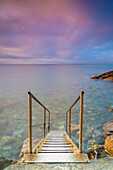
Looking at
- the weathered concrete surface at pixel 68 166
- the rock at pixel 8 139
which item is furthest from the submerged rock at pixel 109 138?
the rock at pixel 8 139

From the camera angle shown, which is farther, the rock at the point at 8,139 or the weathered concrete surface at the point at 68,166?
the rock at the point at 8,139

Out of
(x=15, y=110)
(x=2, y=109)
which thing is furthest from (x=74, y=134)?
(x=2, y=109)

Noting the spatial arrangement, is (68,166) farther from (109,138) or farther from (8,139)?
(8,139)

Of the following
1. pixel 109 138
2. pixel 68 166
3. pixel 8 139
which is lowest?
pixel 8 139

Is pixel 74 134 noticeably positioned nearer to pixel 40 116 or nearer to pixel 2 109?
pixel 40 116

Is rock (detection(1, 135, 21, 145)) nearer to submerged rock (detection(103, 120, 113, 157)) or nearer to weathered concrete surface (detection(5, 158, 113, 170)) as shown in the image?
submerged rock (detection(103, 120, 113, 157))

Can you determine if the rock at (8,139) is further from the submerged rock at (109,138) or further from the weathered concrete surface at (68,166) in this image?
the weathered concrete surface at (68,166)

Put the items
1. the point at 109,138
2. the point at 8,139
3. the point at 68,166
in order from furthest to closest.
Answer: the point at 8,139 < the point at 109,138 < the point at 68,166

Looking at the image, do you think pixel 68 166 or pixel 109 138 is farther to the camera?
pixel 109 138

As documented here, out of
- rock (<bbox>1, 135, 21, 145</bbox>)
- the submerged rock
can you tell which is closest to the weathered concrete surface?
the submerged rock

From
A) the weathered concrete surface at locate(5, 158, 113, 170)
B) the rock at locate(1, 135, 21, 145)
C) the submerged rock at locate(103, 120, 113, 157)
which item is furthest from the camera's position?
the rock at locate(1, 135, 21, 145)

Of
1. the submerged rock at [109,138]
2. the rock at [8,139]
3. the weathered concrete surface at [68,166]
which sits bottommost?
the rock at [8,139]

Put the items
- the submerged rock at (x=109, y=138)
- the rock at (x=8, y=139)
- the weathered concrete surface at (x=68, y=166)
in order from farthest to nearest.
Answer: the rock at (x=8, y=139)
the submerged rock at (x=109, y=138)
the weathered concrete surface at (x=68, y=166)

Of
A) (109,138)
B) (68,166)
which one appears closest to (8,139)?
(109,138)
